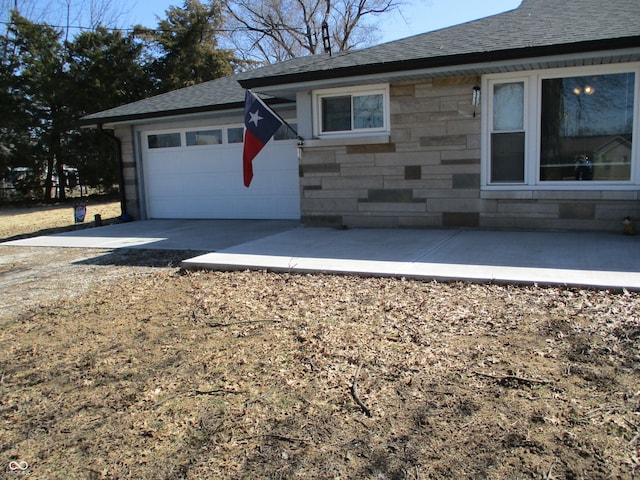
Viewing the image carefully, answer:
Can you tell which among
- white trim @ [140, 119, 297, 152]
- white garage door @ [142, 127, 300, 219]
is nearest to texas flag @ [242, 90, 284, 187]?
white garage door @ [142, 127, 300, 219]

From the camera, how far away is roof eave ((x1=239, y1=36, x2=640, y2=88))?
6910 mm

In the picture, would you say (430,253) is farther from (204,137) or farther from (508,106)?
(204,137)

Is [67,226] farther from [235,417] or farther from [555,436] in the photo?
[555,436]

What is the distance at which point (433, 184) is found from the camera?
8.89m

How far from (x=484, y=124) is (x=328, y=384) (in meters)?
6.36

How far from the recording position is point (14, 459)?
2.75 metres

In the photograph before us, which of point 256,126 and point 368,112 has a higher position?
point 368,112

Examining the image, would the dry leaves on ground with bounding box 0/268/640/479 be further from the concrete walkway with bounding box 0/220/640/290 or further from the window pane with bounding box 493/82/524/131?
the window pane with bounding box 493/82/524/131

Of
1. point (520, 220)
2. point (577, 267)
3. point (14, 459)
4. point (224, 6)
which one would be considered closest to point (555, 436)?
point (14, 459)

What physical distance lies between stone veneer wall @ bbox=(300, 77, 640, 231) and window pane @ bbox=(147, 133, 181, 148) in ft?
16.5

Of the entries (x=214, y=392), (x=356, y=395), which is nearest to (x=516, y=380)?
(x=356, y=395)

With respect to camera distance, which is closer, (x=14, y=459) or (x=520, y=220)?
(x=14, y=459)

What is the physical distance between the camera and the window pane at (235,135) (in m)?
12.5

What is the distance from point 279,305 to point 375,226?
463 cm
